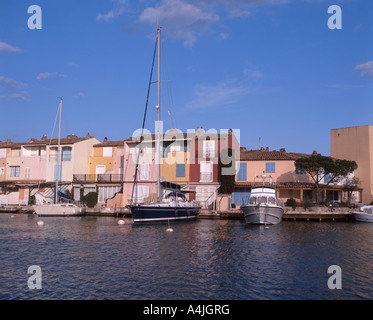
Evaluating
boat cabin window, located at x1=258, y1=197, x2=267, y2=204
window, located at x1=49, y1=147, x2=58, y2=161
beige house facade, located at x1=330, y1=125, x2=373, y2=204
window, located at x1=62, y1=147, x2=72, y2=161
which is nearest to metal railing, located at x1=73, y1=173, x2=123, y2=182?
window, located at x1=62, y1=147, x2=72, y2=161

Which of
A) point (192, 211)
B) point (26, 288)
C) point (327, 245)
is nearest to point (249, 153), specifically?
point (192, 211)

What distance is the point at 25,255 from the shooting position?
2053cm

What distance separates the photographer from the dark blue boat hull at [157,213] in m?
36.6

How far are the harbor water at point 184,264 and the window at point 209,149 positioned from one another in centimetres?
2166

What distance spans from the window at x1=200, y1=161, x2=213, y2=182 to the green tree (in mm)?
11052

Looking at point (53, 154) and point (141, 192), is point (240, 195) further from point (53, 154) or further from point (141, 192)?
point (53, 154)

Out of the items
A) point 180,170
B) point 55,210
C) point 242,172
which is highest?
point 180,170

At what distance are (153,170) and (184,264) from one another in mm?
34355

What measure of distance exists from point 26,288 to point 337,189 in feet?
143

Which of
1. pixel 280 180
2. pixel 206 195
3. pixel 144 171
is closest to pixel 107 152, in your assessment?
pixel 144 171

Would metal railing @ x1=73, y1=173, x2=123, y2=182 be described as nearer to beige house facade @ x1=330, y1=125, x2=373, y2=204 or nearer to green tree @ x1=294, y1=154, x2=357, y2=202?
green tree @ x1=294, y1=154, x2=357, y2=202

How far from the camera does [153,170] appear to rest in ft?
173

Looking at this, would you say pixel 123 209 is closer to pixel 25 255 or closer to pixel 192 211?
pixel 192 211

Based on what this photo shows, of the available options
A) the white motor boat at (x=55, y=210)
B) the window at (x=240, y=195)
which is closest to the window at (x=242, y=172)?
the window at (x=240, y=195)
